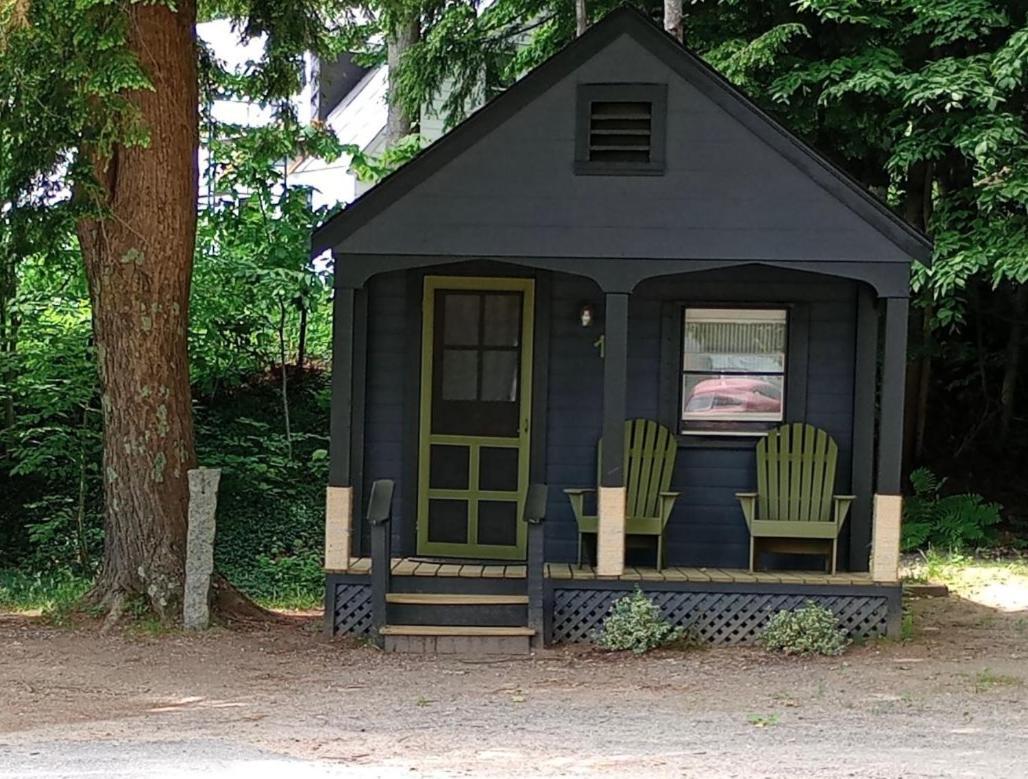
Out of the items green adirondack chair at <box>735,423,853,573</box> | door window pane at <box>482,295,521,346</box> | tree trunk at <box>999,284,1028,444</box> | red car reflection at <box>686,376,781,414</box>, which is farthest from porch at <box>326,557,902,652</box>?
tree trunk at <box>999,284,1028,444</box>

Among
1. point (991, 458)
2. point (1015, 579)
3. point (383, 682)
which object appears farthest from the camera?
point (991, 458)

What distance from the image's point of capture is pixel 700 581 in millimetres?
7551

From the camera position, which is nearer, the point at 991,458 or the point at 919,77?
the point at 919,77

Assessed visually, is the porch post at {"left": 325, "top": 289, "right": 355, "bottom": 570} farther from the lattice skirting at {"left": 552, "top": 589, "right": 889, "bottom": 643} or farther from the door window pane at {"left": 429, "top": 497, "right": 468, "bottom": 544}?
the lattice skirting at {"left": 552, "top": 589, "right": 889, "bottom": 643}

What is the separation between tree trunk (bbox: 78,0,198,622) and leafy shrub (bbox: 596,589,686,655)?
287 cm

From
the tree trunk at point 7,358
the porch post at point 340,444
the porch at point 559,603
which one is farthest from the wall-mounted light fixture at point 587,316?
the tree trunk at point 7,358

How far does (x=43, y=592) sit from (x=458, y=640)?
4392mm

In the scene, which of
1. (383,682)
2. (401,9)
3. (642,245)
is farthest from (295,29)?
(383,682)

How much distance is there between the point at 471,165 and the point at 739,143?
5.58 feet

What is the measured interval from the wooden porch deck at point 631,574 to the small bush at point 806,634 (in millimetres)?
271

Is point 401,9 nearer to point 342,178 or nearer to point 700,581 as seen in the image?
point 700,581

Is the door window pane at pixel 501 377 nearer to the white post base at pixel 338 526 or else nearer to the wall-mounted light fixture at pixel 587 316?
the wall-mounted light fixture at pixel 587 316

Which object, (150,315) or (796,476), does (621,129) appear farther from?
(150,315)

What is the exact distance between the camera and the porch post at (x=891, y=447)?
24.4 ft
